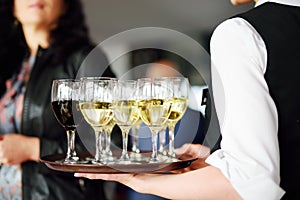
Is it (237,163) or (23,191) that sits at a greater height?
(237,163)

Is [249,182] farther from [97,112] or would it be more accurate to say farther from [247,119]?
[97,112]

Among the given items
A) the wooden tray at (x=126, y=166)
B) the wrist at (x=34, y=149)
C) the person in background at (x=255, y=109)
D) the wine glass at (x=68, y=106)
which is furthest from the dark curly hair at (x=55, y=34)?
the person in background at (x=255, y=109)

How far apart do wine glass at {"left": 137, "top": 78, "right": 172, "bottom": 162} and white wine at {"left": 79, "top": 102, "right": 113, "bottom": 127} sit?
82 millimetres

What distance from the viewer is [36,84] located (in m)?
2.17

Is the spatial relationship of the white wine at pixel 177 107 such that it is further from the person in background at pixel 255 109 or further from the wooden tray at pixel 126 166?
the person in background at pixel 255 109

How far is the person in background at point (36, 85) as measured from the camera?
2135 millimetres

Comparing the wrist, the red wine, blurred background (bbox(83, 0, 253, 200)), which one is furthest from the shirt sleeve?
the wrist

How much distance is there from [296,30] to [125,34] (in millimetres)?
1246

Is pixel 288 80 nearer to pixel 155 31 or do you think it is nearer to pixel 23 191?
pixel 155 31

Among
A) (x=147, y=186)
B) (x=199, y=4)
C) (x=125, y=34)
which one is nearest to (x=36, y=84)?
(x=125, y=34)

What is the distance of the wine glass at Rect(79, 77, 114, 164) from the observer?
1.26 m

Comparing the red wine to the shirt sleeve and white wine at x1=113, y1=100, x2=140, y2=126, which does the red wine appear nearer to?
white wine at x1=113, y1=100, x2=140, y2=126

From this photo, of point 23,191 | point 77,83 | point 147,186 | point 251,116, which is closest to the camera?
point 251,116

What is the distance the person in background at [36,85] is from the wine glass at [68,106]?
766 millimetres
